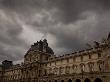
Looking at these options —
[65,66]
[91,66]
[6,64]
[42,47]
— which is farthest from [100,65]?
[6,64]

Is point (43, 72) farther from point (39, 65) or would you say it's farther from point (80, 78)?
point (80, 78)

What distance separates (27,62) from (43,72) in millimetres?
14199

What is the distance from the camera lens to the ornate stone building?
59.8 metres

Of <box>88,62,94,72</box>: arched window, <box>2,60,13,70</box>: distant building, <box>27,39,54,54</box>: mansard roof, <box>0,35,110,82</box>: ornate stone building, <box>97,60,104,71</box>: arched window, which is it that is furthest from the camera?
<box>2,60,13,70</box>: distant building

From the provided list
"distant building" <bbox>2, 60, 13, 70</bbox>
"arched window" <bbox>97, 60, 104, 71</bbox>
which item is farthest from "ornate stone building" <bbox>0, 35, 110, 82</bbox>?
"distant building" <bbox>2, 60, 13, 70</bbox>

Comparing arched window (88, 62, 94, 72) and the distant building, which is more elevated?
the distant building

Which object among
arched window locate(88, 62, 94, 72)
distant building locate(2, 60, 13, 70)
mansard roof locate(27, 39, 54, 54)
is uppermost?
mansard roof locate(27, 39, 54, 54)

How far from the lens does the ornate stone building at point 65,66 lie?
59.8 metres

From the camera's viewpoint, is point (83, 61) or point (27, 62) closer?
point (83, 61)


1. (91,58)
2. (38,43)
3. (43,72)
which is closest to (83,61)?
(91,58)

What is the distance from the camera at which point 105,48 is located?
5922 centimetres

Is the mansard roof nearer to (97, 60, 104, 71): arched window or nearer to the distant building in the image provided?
(97, 60, 104, 71): arched window

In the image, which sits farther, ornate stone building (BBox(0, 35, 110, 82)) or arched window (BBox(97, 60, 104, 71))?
arched window (BBox(97, 60, 104, 71))

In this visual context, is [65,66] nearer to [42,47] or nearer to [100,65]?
[100,65]
